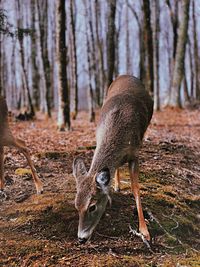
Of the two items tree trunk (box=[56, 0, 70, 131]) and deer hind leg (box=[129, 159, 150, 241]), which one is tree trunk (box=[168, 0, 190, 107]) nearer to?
tree trunk (box=[56, 0, 70, 131])

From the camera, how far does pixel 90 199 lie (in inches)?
180

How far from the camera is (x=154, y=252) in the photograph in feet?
15.8

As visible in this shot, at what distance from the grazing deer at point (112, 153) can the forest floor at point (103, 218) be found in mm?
292

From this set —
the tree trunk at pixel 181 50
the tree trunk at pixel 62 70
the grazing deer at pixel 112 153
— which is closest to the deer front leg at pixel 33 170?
the grazing deer at pixel 112 153

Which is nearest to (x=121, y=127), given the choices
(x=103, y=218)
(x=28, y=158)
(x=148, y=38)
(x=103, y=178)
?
(x=103, y=178)

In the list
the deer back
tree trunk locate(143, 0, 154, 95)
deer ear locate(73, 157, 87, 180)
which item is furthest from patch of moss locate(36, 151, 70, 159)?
tree trunk locate(143, 0, 154, 95)

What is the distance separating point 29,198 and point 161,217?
6.13ft

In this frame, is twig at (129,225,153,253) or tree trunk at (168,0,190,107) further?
tree trunk at (168,0,190,107)

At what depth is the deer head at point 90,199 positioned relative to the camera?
452cm

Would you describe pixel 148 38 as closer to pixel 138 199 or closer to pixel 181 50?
pixel 181 50

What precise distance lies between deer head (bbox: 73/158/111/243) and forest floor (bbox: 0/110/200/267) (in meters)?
0.31

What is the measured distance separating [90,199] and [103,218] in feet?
3.11

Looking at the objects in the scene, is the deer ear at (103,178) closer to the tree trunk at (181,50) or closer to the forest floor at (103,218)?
the forest floor at (103,218)

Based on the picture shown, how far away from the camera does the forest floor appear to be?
4.64 metres
